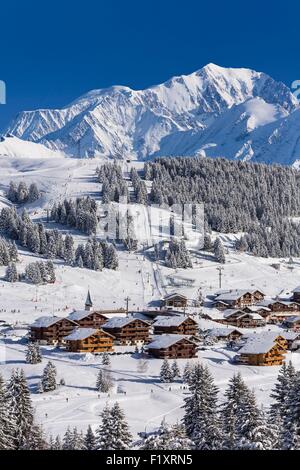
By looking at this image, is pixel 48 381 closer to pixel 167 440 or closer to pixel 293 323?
pixel 167 440

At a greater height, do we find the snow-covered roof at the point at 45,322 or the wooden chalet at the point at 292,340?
the snow-covered roof at the point at 45,322

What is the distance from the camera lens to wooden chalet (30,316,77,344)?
9875cm

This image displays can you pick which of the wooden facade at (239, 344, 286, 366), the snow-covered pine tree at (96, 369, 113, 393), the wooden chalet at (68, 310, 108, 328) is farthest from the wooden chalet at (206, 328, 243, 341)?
the snow-covered pine tree at (96, 369, 113, 393)

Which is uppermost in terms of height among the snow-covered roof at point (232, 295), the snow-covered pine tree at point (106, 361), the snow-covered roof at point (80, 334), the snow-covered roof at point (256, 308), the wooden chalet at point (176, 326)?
the snow-covered roof at point (232, 295)

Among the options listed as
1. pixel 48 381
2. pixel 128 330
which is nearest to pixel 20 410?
pixel 48 381

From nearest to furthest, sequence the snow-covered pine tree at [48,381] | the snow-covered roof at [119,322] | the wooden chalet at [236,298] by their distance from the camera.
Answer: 1. the snow-covered pine tree at [48,381]
2. the snow-covered roof at [119,322]
3. the wooden chalet at [236,298]

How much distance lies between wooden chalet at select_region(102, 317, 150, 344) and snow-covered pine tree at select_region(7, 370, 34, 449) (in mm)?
52661

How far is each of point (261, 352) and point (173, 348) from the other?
1062 centimetres

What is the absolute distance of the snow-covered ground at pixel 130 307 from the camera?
65438 millimetres

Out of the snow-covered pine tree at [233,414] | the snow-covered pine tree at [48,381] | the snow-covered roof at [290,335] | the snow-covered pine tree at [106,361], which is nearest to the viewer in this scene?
the snow-covered pine tree at [233,414]

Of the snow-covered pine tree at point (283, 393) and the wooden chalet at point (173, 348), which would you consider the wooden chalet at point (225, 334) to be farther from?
the snow-covered pine tree at point (283, 393)

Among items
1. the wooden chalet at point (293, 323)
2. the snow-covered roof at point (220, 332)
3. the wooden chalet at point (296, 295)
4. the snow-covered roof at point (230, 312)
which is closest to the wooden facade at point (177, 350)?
the snow-covered roof at point (220, 332)

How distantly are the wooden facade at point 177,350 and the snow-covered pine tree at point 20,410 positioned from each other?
4127 cm

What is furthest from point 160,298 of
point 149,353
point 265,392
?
point 265,392
